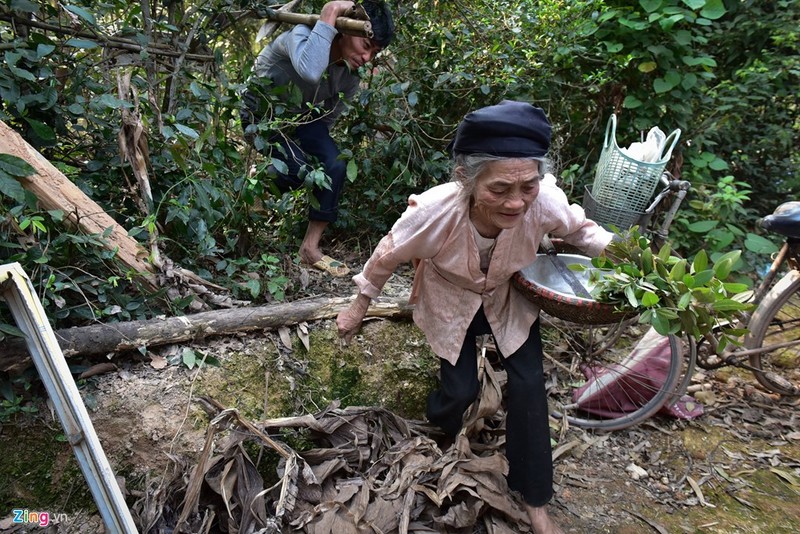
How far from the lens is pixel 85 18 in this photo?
2.48 metres

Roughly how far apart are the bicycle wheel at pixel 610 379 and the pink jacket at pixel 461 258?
847 millimetres

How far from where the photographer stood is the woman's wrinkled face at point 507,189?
1.78 m

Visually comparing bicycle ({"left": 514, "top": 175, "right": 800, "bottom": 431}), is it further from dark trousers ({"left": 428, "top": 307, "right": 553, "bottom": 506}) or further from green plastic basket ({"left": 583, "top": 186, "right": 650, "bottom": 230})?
dark trousers ({"left": 428, "top": 307, "right": 553, "bottom": 506})

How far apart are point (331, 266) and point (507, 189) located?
1.87 metres

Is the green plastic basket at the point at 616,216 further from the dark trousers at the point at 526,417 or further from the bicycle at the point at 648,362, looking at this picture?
the dark trousers at the point at 526,417

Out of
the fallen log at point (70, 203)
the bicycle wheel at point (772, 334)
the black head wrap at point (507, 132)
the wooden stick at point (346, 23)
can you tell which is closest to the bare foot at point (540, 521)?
the black head wrap at point (507, 132)

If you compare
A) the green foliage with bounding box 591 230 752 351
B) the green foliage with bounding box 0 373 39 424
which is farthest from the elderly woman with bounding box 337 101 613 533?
the green foliage with bounding box 0 373 39 424

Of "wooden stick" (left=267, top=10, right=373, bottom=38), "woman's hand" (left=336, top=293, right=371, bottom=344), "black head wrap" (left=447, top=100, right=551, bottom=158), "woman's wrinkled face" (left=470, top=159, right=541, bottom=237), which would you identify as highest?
"wooden stick" (left=267, top=10, right=373, bottom=38)

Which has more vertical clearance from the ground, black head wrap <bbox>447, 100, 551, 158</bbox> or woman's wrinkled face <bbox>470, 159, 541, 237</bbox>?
black head wrap <bbox>447, 100, 551, 158</bbox>

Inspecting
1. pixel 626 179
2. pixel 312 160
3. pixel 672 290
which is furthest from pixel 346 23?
pixel 672 290

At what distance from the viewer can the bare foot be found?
2.20 m

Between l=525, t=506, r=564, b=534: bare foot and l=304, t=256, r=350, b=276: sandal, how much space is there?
6.21 ft

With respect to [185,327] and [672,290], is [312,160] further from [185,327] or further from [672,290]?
[672,290]

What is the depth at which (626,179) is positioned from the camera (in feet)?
9.53
